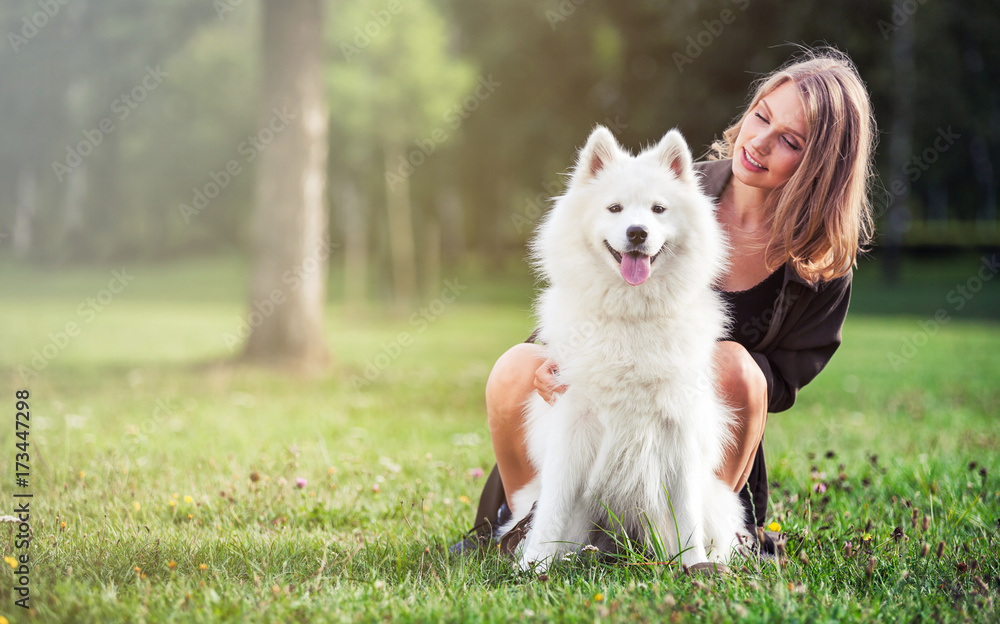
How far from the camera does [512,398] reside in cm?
277

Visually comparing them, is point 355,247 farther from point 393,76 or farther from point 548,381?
point 548,381

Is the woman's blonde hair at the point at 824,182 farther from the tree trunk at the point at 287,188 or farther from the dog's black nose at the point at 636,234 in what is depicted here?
the tree trunk at the point at 287,188

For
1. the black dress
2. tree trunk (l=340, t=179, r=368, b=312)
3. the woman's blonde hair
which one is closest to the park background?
tree trunk (l=340, t=179, r=368, b=312)

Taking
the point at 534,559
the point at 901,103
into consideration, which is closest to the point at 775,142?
the point at 534,559

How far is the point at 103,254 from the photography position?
94.6ft

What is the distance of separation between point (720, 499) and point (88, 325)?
12.9 meters

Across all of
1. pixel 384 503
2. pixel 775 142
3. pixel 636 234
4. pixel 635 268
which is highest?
pixel 775 142

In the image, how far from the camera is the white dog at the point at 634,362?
8.17ft

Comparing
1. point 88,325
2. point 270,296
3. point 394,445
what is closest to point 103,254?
point 88,325

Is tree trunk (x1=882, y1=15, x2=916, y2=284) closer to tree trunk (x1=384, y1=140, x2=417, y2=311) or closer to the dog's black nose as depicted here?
tree trunk (x1=384, y1=140, x2=417, y2=311)

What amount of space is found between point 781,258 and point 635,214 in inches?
27.0

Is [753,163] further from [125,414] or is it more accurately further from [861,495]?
[125,414]

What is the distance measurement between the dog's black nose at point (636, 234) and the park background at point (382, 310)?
1.63 feet

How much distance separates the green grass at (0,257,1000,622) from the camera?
2211 mm
